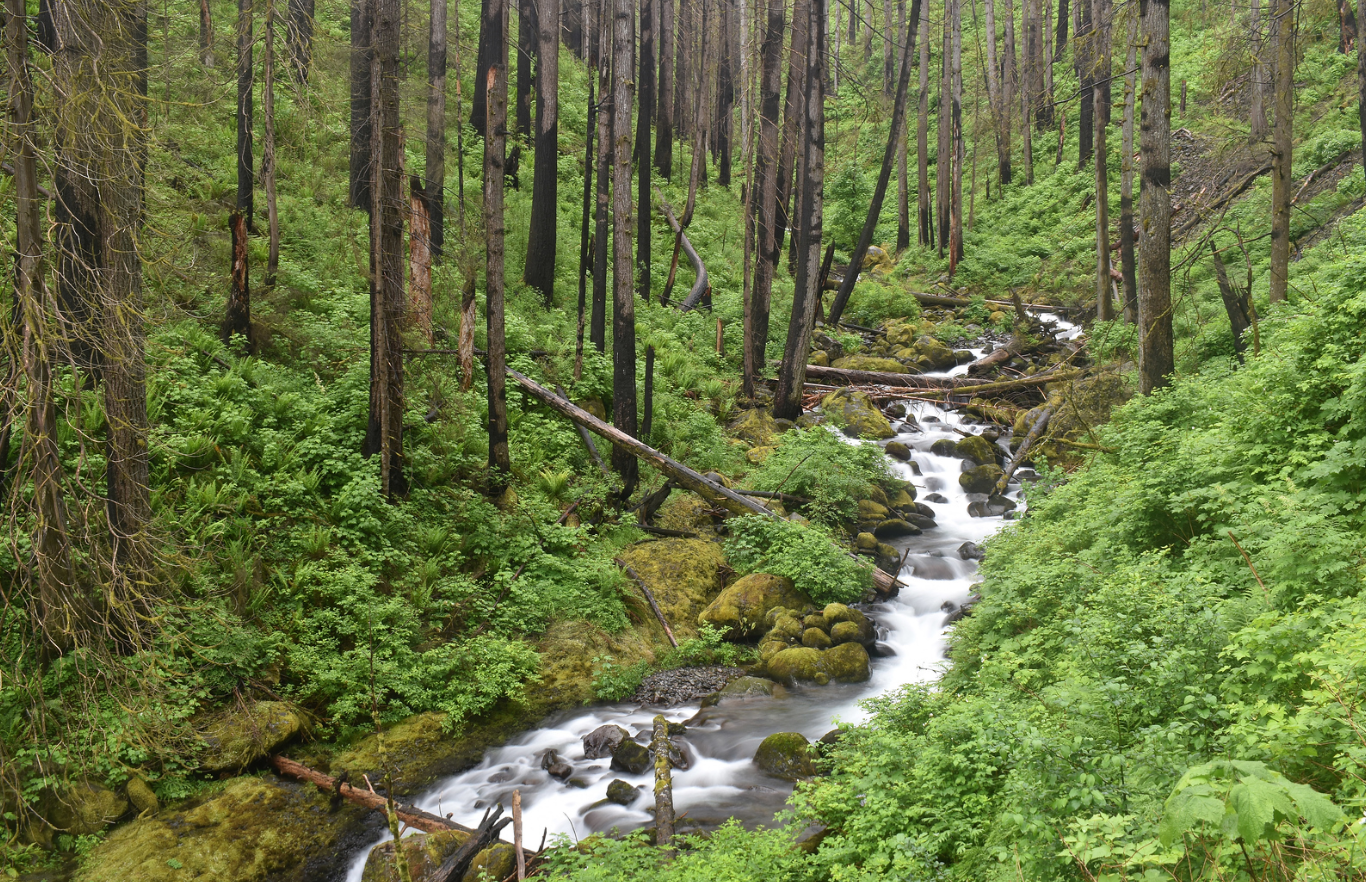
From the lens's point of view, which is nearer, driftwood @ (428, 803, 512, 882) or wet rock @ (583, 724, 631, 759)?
driftwood @ (428, 803, 512, 882)

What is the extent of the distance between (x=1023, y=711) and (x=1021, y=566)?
3077mm

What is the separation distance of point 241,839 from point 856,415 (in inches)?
527

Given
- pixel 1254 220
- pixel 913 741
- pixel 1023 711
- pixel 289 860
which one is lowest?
pixel 289 860

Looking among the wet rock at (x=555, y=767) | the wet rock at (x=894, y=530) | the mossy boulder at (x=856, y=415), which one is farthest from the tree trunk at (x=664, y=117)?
the wet rock at (x=555, y=767)

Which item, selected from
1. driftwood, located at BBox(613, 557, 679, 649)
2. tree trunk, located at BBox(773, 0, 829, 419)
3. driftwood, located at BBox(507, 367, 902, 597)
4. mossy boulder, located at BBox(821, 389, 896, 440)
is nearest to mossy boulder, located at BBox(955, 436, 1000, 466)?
mossy boulder, located at BBox(821, 389, 896, 440)

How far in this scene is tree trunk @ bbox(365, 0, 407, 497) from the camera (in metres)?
9.20

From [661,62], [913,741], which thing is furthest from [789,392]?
[661,62]

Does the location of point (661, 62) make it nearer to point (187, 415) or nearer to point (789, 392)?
point (789, 392)

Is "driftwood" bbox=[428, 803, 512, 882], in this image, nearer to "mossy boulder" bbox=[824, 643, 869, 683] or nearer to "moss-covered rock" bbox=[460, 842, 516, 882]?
"moss-covered rock" bbox=[460, 842, 516, 882]

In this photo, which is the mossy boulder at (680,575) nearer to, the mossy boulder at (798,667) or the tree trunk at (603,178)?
the mossy boulder at (798,667)

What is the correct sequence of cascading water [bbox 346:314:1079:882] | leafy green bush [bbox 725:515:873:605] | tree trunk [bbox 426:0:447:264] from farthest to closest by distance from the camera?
tree trunk [bbox 426:0:447:264], leafy green bush [bbox 725:515:873:605], cascading water [bbox 346:314:1079:882]

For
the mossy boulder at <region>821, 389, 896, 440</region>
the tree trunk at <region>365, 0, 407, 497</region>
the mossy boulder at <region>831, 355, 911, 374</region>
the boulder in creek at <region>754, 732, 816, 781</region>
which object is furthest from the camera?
the mossy boulder at <region>831, 355, 911, 374</region>

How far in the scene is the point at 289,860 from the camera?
616cm

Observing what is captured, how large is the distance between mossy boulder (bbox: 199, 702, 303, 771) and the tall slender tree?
19.8ft
